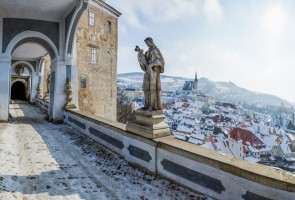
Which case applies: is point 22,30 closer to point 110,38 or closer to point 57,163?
point 57,163

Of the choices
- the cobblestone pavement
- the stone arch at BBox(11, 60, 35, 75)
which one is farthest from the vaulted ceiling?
the stone arch at BBox(11, 60, 35, 75)

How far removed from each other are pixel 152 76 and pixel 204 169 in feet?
6.90

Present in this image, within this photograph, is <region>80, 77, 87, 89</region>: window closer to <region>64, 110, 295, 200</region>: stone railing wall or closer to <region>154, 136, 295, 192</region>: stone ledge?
<region>64, 110, 295, 200</region>: stone railing wall

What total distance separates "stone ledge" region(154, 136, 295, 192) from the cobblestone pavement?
0.64 metres

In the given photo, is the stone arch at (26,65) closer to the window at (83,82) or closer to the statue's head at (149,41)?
the window at (83,82)

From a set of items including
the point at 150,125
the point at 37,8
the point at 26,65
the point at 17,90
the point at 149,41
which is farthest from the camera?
the point at 17,90

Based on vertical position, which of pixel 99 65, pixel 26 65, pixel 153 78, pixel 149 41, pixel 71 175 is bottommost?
Result: pixel 71 175

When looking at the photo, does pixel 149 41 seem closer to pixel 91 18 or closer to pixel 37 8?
pixel 37 8

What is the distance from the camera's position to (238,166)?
10.0 ft

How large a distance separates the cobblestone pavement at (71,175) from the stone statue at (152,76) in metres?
1.48

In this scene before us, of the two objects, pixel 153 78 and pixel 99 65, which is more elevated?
pixel 99 65

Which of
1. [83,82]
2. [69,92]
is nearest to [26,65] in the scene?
[83,82]

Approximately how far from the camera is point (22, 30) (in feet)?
33.0

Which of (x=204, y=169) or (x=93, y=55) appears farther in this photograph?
(x=93, y=55)
